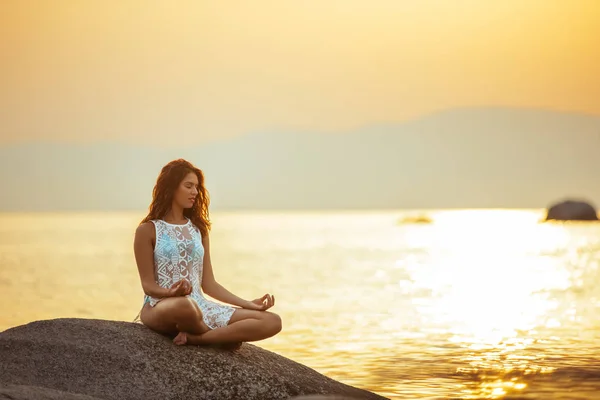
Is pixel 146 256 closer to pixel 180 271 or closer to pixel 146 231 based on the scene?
pixel 146 231

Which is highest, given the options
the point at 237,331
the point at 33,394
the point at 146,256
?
the point at 146,256

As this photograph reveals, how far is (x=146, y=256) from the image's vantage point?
8867mm

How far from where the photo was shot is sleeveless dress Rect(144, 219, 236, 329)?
29.2 feet

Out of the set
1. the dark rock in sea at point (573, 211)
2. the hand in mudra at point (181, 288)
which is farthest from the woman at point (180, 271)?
the dark rock in sea at point (573, 211)

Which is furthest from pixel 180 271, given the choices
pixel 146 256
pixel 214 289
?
pixel 214 289

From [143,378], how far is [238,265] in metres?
36.6

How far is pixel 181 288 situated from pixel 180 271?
48 cm

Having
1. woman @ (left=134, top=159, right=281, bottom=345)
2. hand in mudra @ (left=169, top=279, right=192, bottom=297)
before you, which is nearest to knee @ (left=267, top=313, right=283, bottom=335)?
woman @ (left=134, top=159, right=281, bottom=345)

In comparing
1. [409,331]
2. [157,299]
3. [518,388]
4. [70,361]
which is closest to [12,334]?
[70,361]

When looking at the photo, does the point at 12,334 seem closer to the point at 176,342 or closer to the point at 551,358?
the point at 176,342

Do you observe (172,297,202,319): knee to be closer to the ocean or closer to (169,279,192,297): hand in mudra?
(169,279,192,297): hand in mudra

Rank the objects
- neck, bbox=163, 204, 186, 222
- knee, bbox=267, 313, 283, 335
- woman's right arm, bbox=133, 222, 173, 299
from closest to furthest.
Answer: woman's right arm, bbox=133, 222, 173, 299
knee, bbox=267, 313, 283, 335
neck, bbox=163, 204, 186, 222

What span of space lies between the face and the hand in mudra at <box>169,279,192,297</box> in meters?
0.87

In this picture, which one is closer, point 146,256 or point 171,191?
point 146,256
